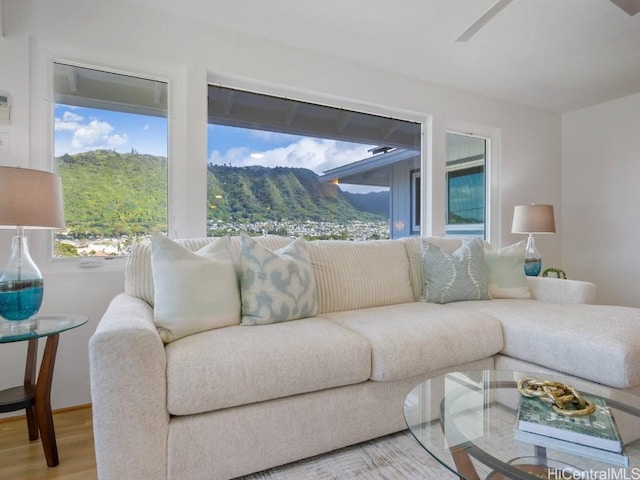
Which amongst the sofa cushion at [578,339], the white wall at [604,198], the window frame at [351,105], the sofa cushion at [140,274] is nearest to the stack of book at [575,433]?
the sofa cushion at [578,339]

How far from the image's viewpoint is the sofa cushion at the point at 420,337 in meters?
1.56

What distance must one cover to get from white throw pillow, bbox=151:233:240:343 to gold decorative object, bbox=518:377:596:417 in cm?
123

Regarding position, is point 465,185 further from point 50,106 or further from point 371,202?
point 50,106

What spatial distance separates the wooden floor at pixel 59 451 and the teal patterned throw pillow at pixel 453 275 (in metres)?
2.03

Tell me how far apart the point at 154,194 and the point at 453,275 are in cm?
207

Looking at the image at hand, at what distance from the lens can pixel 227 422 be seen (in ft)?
4.35

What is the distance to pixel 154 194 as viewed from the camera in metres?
2.39

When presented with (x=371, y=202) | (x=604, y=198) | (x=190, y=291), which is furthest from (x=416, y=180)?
(x=190, y=291)

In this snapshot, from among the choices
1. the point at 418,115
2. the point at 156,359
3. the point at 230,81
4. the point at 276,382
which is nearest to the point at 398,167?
the point at 418,115

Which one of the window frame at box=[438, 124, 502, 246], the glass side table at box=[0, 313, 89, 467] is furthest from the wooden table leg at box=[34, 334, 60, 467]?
the window frame at box=[438, 124, 502, 246]

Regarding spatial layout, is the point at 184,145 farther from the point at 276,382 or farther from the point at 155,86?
the point at 276,382

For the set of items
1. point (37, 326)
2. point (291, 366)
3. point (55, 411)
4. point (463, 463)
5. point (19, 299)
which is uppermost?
point (19, 299)

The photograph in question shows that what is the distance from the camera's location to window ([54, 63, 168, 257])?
2152 mm

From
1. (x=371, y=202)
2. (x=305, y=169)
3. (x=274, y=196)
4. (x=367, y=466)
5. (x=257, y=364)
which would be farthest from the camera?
(x=371, y=202)
